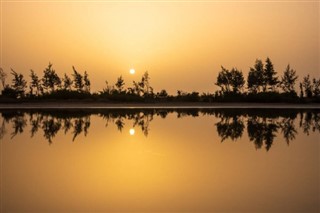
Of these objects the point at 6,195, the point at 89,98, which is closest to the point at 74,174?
the point at 6,195

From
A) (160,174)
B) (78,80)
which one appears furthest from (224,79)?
(160,174)

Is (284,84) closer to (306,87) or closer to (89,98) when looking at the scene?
(306,87)

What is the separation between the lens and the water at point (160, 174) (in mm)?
6566

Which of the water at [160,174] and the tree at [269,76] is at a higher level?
the tree at [269,76]

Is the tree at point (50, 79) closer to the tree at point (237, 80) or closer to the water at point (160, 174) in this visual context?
the tree at point (237, 80)

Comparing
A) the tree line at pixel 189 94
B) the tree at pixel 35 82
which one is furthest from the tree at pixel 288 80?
the tree at pixel 35 82

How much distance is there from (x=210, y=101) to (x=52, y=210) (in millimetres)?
58779

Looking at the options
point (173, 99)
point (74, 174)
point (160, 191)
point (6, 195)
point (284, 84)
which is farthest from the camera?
point (284, 84)

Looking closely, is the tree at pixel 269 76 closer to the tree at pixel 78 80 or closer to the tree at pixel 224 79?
the tree at pixel 224 79

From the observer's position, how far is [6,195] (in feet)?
22.6

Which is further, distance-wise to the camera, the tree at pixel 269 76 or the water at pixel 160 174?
the tree at pixel 269 76

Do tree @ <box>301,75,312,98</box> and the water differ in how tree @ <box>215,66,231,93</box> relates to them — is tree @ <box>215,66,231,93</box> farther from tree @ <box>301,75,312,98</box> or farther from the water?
the water

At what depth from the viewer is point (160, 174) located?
875cm

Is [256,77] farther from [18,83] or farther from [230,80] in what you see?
[18,83]
